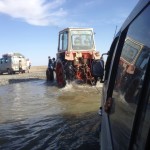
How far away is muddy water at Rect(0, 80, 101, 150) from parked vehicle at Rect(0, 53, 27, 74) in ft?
73.9

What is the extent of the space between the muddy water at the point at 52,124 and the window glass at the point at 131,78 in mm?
3234

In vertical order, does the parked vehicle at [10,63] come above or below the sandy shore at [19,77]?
above

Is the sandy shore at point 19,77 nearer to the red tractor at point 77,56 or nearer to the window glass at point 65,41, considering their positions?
the window glass at point 65,41

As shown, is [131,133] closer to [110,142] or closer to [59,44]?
[110,142]

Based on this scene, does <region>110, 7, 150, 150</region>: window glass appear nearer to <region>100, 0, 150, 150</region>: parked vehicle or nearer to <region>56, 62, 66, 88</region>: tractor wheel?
<region>100, 0, 150, 150</region>: parked vehicle

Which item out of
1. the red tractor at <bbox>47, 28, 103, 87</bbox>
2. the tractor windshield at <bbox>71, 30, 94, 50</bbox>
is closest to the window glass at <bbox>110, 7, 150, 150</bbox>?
the red tractor at <bbox>47, 28, 103, 87</bbox>

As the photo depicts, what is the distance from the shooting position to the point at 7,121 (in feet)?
29.1

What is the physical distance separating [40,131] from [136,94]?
5.70m

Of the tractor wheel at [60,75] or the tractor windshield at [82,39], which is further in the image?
the tractor windshield at [82,39]

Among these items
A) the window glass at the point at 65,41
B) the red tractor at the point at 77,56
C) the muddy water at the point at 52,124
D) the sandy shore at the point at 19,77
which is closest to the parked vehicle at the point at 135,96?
the muddy water at the point at 52,124

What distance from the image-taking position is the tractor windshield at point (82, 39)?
16.7 meters

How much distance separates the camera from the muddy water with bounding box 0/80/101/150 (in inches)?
252

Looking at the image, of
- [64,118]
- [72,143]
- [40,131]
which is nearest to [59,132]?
[40,131]

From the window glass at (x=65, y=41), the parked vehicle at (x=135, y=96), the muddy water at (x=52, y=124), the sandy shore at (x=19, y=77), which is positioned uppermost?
the window glass at (x=65, y=41)
